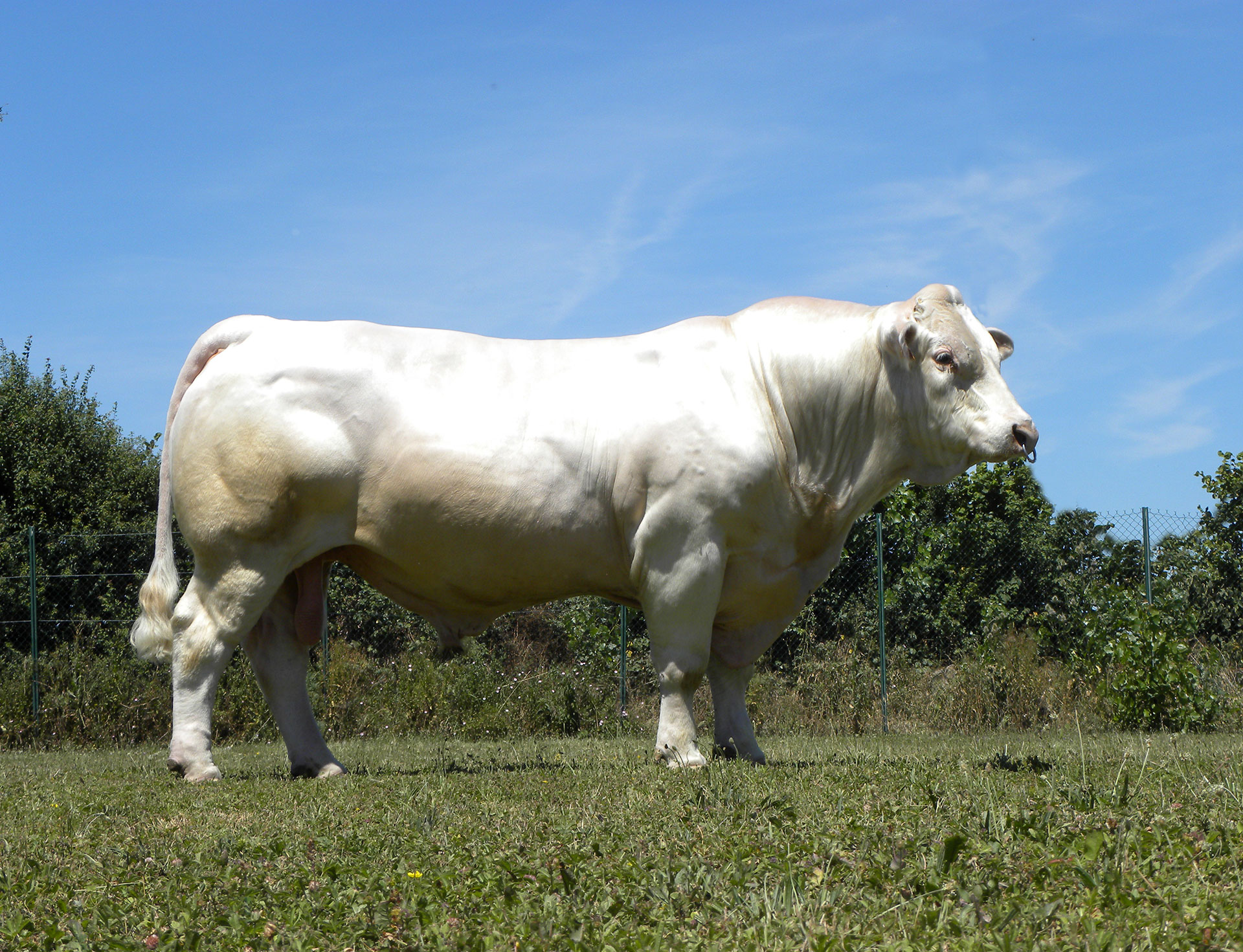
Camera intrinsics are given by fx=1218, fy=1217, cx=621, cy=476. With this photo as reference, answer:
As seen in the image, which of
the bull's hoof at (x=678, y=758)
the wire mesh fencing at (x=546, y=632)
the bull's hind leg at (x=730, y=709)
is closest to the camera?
the bull's hoof at (x=678, y=758)

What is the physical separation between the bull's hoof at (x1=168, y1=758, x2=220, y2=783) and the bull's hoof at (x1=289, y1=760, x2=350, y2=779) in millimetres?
466

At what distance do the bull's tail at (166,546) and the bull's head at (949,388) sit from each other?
3557mm

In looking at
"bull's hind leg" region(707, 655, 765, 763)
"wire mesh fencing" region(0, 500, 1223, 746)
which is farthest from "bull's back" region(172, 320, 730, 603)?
"wire mesh fencing" region(0, 500, 1223, 746)

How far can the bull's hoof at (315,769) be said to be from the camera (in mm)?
6500

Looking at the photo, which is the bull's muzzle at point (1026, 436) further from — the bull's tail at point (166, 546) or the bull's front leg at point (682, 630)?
the bull's tail at point (166, 546)

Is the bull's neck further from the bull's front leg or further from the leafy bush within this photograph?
the leafy bush

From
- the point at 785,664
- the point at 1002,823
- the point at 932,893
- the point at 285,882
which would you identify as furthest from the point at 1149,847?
the point at 785,664

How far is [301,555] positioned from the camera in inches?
250

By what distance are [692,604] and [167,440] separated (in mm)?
3077

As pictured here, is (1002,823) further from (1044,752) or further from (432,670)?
(432,670)

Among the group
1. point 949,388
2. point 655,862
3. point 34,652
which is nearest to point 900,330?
point 949,388

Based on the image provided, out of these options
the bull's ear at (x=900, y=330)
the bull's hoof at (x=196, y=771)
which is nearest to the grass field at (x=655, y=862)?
the bull's hoof at (x=196, y=771)

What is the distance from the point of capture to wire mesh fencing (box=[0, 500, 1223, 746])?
11969 mm

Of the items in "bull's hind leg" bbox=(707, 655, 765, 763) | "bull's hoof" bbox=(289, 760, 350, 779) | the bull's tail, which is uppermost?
the bull's tail
